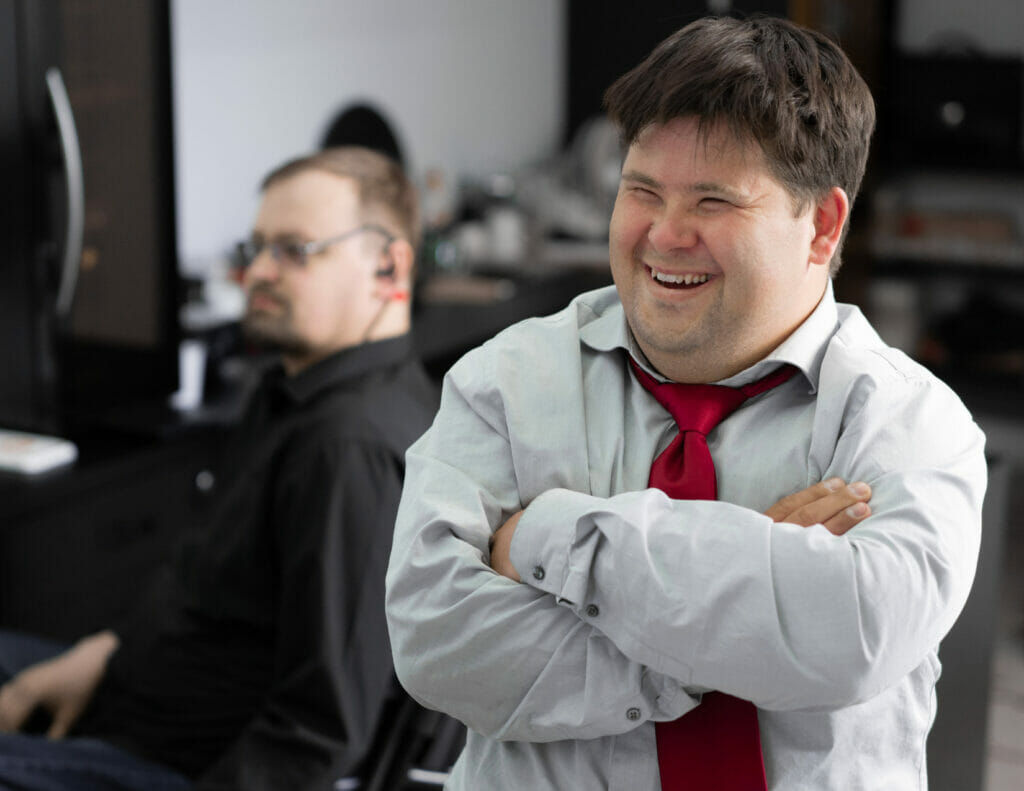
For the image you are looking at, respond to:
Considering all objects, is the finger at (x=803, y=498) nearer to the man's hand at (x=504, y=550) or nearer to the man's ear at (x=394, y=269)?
the man's hand at (x=504, y=550)

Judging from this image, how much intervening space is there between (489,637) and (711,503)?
0.23 m

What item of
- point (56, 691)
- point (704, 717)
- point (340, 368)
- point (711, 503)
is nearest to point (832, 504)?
point (711, 503)

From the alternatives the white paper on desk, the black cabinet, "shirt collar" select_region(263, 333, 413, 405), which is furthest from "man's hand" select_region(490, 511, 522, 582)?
the white paper on desk

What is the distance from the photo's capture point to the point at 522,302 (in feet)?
12.7

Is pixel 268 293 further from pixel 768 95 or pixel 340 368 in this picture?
pixel 768 95

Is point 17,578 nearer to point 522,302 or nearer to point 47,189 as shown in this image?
point 47,189

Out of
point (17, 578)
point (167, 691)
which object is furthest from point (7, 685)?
point (17, 578)

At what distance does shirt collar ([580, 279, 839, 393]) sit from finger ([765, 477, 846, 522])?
0.12 metres

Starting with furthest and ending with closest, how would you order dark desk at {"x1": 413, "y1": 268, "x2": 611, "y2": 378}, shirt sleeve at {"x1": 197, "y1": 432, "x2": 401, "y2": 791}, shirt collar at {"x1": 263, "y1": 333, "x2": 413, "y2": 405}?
1. dark desk at {"x1": 413, "y1": 268, "x2": 611, "y2": 378}
2. shirt collar at {"x1": 263, "y1": 333, "x2": 413, "y2": 405}
3. shirt sleeve at {"x1": 197, "y1": 432, "x2": 401, "y2": 791}

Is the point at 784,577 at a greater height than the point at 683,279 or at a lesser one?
lesser

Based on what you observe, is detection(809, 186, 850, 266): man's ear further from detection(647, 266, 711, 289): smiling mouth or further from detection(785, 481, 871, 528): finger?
detection(785, 481, 871, 528): finger

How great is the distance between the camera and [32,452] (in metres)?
2.48

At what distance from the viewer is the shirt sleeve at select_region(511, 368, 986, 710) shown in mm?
988

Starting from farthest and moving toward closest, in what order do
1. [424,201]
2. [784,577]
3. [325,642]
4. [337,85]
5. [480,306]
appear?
1. [424,201]
2. [337,85]
3. [480,306]
4. [325,642]
5. [784,577]
